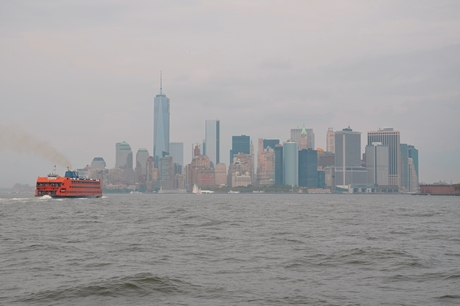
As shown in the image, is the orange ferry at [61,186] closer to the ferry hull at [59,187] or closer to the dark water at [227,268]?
the ferry hull at [59,187]

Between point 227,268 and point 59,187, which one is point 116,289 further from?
point 59,187

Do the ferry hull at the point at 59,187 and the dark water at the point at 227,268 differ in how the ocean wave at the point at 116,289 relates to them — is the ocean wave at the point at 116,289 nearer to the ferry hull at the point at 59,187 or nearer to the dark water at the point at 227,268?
the dark water at the point at 227,268

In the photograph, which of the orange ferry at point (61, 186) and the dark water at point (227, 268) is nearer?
the dark water at point (227, 268)

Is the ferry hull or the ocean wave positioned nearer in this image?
the ocean wave

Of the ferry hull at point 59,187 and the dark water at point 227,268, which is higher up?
the ferry hull at point 59,187

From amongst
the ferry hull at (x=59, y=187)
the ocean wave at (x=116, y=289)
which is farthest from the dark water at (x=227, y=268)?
the ferry hull at (x=59, y=187)

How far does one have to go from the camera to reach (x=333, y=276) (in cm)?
3100

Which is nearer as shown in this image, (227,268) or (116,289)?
(116,289)

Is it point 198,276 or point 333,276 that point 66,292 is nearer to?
point 198,276

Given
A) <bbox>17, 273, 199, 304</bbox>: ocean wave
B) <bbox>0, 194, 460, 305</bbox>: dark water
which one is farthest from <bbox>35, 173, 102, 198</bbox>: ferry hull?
<bbox>17, 273, 199, 304</bbox>: ocean wave

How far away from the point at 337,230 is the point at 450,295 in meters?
32.3

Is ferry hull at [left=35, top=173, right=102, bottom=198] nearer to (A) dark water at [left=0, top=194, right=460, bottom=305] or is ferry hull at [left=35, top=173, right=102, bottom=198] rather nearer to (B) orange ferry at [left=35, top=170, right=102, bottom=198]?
(B) orange ferry at [left=35, top=170, right=102, bottom=198]

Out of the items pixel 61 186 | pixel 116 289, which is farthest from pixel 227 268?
pixel 61 186

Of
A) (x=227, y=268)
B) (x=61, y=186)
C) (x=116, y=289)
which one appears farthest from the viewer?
(x=61, y=186)
